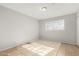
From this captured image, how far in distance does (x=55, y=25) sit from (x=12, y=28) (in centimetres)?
275

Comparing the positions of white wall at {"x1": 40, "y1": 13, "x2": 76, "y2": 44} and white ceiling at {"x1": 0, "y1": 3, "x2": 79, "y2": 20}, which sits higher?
white ceiling at {"x1": 0, "y1": 3, "x2": 79, "y2": 20}

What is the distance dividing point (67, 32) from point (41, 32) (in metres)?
1.97

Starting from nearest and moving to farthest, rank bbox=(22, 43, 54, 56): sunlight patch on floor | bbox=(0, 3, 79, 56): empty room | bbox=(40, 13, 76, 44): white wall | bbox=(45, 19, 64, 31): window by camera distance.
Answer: bbox=(22, 43, 54, 56): sunlight patch on floor → bbox=(0, 3, 79, 56): empty room → bbox=(40, 13, 76, 44): white wall → bbox=(45, 19, 64, 31): window

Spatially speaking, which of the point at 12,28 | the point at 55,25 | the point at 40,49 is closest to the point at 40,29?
the point at 55,25

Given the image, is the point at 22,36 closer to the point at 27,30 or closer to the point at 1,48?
the point at 27,30

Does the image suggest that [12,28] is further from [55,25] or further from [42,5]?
[55,25]

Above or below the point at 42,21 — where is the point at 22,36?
below

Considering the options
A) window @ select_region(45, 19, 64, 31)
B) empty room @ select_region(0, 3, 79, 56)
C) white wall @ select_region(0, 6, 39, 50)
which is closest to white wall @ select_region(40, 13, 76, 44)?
empty room @ select_region(0, 3, 79, 56)

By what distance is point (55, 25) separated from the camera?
4.02 metres

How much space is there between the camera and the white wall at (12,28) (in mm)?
2215

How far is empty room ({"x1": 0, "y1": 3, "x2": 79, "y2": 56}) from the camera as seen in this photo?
2034mm

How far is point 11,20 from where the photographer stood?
8.35ft

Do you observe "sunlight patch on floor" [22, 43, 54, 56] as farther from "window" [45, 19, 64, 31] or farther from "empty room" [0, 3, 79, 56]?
"window" [45, 19, 64, 31]

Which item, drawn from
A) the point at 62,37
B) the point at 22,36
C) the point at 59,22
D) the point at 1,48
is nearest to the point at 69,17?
the point at 59,22
